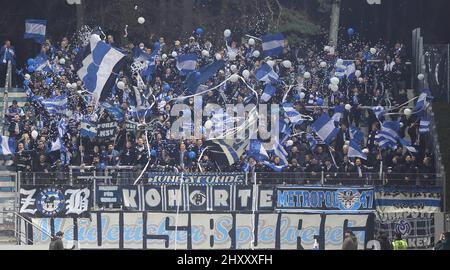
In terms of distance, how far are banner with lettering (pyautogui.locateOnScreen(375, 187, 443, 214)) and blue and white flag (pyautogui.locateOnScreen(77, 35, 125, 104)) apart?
6.00m

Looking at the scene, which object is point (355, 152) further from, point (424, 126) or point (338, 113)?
point (424, 126)

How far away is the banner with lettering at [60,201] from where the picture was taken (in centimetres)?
2119

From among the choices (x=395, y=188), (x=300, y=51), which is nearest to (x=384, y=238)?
(x=395, y=188)

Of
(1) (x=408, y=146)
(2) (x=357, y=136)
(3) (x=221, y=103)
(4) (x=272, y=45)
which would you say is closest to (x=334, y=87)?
(2) (x=357, y=136)

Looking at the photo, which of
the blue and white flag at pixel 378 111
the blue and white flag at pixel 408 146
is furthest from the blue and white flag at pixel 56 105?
the blue and white flag at pixel 408 146

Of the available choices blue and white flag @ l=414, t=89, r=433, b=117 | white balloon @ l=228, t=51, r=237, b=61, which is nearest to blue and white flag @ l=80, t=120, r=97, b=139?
white balloon @ l=228, t=51, r=237, b=61

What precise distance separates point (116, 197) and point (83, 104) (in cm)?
289

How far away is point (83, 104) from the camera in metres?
23.4

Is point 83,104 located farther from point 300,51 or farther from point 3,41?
point 300,51

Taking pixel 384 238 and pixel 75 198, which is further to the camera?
pixel 75 198

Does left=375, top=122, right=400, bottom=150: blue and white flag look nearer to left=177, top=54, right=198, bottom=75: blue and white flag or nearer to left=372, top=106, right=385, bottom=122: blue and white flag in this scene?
left=372, top=106, right=385, bottom=122: blue and white flag

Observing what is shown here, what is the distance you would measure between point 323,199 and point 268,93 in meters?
2.84

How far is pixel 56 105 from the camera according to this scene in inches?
917

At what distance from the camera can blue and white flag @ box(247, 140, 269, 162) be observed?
73.4 feet
